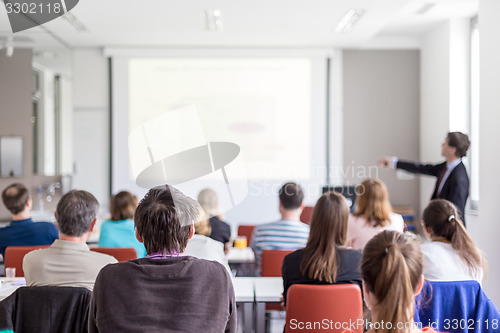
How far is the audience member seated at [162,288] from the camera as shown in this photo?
1.64 metres

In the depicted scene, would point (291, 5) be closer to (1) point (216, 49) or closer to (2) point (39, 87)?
(1) point (216, 49)

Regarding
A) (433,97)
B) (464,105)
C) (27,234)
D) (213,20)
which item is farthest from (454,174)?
(27,234)

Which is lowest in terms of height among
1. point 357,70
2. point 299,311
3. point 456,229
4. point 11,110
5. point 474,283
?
point 299,311

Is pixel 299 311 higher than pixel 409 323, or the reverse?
pixel 409 323

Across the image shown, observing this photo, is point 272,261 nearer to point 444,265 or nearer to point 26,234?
point 444,265

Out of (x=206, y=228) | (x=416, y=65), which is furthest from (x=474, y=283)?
(x=416, y=65)

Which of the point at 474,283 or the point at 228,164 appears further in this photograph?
the point at 228,164

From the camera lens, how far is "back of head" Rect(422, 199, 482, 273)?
8.46 feet

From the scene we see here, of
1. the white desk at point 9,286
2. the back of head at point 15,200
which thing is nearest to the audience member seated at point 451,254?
the white desk at point 9,286

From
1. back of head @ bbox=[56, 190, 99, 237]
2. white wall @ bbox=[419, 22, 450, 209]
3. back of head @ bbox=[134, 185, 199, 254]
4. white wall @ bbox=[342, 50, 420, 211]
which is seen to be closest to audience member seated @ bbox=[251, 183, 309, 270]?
back of head @ bbox=[56, 190, 99, 237]

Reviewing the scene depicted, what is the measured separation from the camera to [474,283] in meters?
2.32

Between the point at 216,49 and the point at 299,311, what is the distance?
5657 millimetres

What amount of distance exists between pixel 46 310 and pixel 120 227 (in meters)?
1.99

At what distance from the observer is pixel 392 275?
147cm
